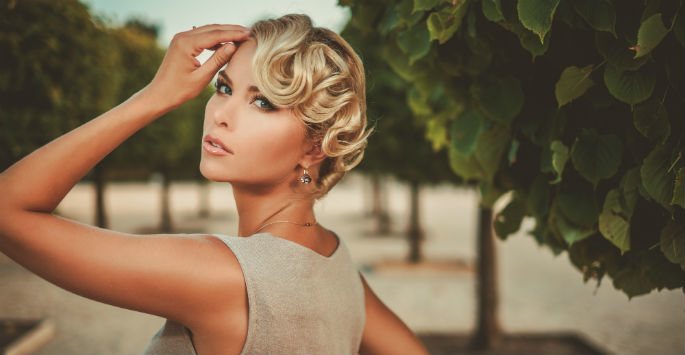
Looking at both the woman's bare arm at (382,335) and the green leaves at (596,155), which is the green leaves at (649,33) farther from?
the woman's bare arm at (382,335)

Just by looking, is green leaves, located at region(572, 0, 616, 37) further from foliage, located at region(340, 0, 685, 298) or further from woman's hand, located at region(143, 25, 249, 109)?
woman's hand, located at region(143, 25, 249, 109)

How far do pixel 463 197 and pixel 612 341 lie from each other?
2843 cm

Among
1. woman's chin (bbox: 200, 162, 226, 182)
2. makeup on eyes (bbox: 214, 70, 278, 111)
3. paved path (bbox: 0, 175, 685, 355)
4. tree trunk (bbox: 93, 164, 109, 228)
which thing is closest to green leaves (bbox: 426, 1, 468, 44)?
makeup on eyes (bbox: 214, 70, 278, 111)

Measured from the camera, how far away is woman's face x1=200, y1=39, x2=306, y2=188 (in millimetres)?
1641

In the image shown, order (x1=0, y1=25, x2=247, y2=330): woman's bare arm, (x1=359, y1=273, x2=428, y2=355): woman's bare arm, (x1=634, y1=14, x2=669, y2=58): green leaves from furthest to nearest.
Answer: (x1=359, y1=273, x2=428, y2=355): woman's bare arm
(x1=634, y1=14, x2=669, y2=58): green leaves
(x1=0, y1=25, x2=247, y2=330): woman's bare arm

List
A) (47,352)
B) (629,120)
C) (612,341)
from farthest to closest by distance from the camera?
(612,341) < (47,352) < (629,120)

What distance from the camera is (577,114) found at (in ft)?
6.25

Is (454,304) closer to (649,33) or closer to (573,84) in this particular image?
(573,84)

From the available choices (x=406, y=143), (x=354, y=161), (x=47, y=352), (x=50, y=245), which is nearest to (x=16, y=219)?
(x=50, y=245)

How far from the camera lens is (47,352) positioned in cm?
676

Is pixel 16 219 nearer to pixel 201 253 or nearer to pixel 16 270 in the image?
pixel 201 253

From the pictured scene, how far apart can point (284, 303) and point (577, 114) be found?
1107mm

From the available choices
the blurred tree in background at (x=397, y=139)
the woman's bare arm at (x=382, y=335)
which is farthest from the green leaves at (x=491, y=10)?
the blurred tree in background at (x=397, y=139)

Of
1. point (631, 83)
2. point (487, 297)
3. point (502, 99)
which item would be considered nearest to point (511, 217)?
point (502, 99)
